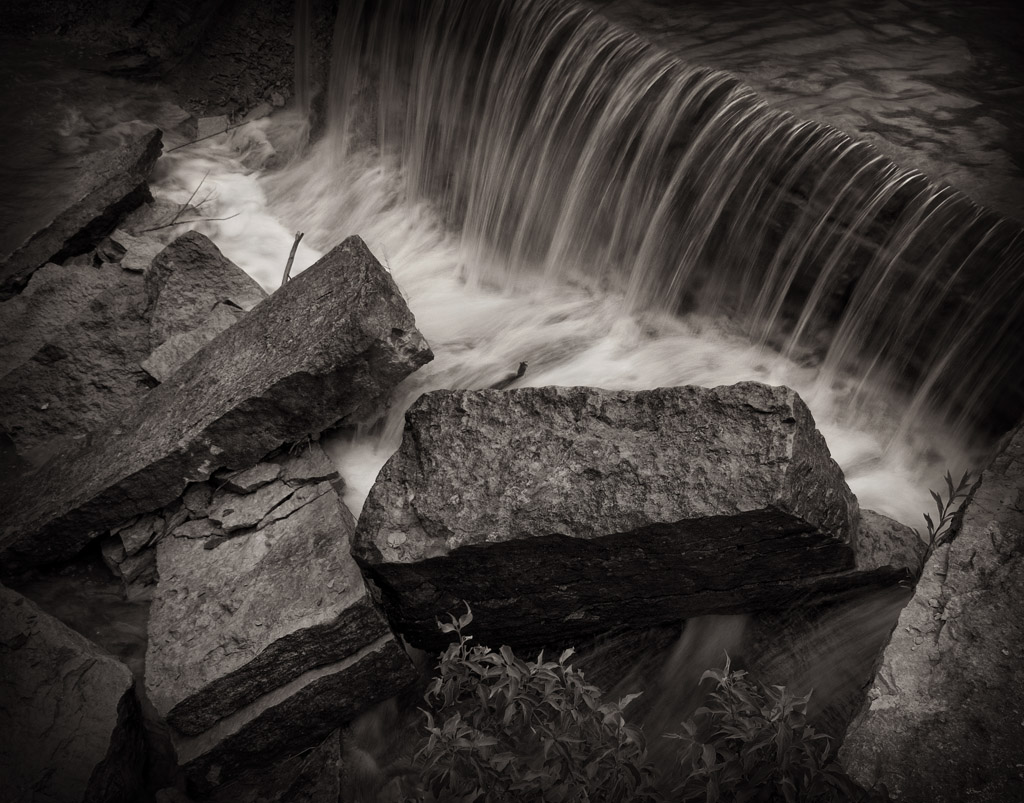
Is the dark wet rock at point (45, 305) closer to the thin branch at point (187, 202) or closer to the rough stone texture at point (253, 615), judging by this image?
the thin branch at point (187, 202)

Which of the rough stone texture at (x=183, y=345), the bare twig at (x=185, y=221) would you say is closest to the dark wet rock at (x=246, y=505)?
the rough stone texture at (x=183, y=345)

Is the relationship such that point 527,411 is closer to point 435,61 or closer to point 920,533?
point 920,533

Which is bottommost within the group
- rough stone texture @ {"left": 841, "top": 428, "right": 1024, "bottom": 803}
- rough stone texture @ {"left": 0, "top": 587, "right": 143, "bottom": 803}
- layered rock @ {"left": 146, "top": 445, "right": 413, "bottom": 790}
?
rough stone texture @ {"left": 0, "top": 587, "right": 143, "bottom": 803}

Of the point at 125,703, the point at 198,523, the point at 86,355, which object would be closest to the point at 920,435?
the point at 198,523

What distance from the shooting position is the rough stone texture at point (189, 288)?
4398 mm

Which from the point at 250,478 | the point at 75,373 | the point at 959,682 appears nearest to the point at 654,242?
the point at 250,478

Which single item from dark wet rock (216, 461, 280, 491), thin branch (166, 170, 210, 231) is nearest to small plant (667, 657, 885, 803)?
dark wet rock (216, 461, 280, 491)

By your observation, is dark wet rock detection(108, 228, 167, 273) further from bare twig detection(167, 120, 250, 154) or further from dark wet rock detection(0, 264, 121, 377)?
bare twig detection(167, 120, 250, 154)

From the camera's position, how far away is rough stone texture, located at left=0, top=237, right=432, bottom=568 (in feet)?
11.2

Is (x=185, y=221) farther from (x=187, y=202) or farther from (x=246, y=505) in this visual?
(x=246, y=505)

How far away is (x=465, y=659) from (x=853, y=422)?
2.17 m

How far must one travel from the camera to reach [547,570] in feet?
9.18

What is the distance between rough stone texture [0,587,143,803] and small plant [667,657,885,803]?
193 cm

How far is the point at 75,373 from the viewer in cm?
423
